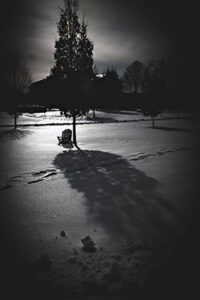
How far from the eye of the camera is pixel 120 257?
366cm

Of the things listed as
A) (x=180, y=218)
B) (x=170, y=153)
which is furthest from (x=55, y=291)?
(x=170, y=153)

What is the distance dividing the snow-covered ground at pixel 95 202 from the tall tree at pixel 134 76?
3018 inches

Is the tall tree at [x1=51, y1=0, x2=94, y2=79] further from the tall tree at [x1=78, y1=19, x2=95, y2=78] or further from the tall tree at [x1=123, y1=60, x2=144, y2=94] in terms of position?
the tall tree at [x1=123, y1=60, x2=144, y2=94]

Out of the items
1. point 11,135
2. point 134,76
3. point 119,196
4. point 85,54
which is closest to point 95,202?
point 119,196

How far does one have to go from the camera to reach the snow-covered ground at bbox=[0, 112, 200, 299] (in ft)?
13.4

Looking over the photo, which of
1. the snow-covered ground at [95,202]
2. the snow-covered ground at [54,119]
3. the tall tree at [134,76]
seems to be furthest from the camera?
the tall tree at [134,76]

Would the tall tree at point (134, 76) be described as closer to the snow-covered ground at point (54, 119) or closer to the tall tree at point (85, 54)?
the snow-covered ground at point (54, 119)

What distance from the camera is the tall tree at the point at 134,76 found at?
82375 millimetres

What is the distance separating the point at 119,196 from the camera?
6.18 meters

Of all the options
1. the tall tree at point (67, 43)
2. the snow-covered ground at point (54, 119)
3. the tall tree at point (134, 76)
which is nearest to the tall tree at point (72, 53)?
the tall tree at point (67, 43)

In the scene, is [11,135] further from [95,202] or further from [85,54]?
[95,202]

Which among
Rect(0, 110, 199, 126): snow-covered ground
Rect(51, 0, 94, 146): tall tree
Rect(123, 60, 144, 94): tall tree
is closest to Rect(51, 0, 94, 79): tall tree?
Rect(51, 0, 94, 146): tall tree

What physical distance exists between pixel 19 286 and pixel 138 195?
12.3 feet

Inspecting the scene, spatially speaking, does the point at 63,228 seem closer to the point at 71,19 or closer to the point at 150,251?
the point at 150,251
